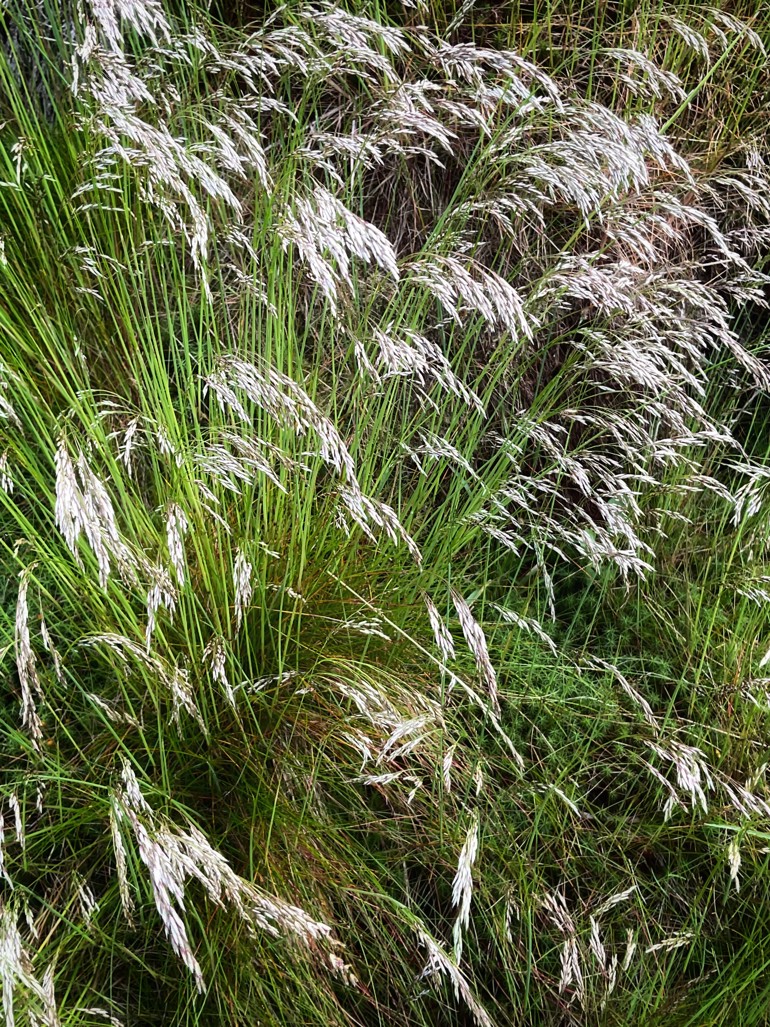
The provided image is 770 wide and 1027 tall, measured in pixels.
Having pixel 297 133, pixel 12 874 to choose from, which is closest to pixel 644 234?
pixel 297 133

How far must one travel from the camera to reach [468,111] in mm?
2137

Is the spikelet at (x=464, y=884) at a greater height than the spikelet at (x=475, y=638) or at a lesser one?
lesser

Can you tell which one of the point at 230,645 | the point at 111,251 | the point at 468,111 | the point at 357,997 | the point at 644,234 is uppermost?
the point at 468,111

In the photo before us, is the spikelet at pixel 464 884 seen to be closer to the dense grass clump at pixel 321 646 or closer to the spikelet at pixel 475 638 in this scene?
the dense grass clump at pixel 321 646

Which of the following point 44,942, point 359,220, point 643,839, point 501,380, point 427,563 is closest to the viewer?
point 44,942

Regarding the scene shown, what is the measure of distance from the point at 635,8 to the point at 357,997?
2837 millimetres

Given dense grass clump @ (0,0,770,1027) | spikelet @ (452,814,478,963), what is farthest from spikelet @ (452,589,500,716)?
spikelet @ (452,814,478,963)

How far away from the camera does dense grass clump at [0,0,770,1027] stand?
161 cm

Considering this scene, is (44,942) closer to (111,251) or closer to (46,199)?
(111,251)

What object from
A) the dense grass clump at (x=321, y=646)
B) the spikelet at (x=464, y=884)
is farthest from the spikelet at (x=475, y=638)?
the spikelet at (x=464, y=884)

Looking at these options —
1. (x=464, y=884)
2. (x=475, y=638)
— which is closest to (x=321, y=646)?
(x=475, y=638)

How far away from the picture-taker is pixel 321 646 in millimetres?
1851

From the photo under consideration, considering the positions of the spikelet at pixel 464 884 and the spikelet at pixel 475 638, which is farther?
the spikelet at pixel 475 638

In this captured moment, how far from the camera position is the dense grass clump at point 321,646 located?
5.29 ft
